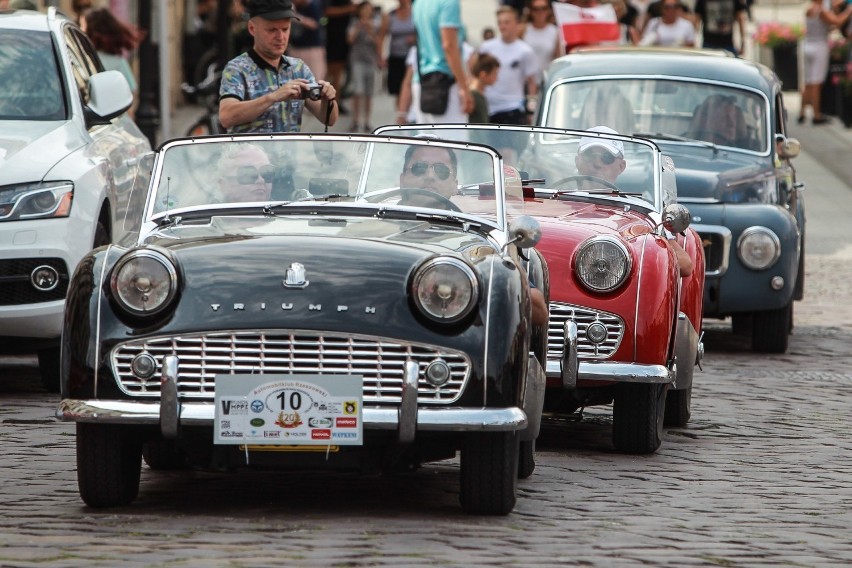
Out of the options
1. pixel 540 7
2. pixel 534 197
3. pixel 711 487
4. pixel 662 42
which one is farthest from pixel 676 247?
pixel 662 42

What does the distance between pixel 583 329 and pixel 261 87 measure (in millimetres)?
2290

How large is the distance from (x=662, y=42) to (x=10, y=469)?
16443 millimetres

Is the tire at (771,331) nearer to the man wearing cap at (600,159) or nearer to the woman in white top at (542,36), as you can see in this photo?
the man wearing cap at (600,159)

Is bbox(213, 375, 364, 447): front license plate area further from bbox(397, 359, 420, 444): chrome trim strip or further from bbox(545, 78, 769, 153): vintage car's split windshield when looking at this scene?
bbox(545, 78, 769, 153): vintage car's split windshield

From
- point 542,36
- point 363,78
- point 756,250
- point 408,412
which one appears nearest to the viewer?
point 408,412

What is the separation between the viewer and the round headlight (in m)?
11.9

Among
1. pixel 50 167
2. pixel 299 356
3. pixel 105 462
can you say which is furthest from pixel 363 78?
pixel 299 356

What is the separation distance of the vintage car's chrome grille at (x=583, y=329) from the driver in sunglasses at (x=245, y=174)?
1.54 metres

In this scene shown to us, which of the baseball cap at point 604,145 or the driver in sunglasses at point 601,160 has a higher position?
the baseball cap at point 604,145

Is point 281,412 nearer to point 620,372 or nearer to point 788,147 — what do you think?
point 620,372

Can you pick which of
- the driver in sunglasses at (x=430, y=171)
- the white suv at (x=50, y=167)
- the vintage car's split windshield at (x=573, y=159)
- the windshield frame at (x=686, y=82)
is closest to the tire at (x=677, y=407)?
the vintage car's split windshield at (x=573, y=159)

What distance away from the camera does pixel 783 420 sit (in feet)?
31.0

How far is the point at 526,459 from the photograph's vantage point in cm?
728

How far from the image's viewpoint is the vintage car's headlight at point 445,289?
20.2 feet
